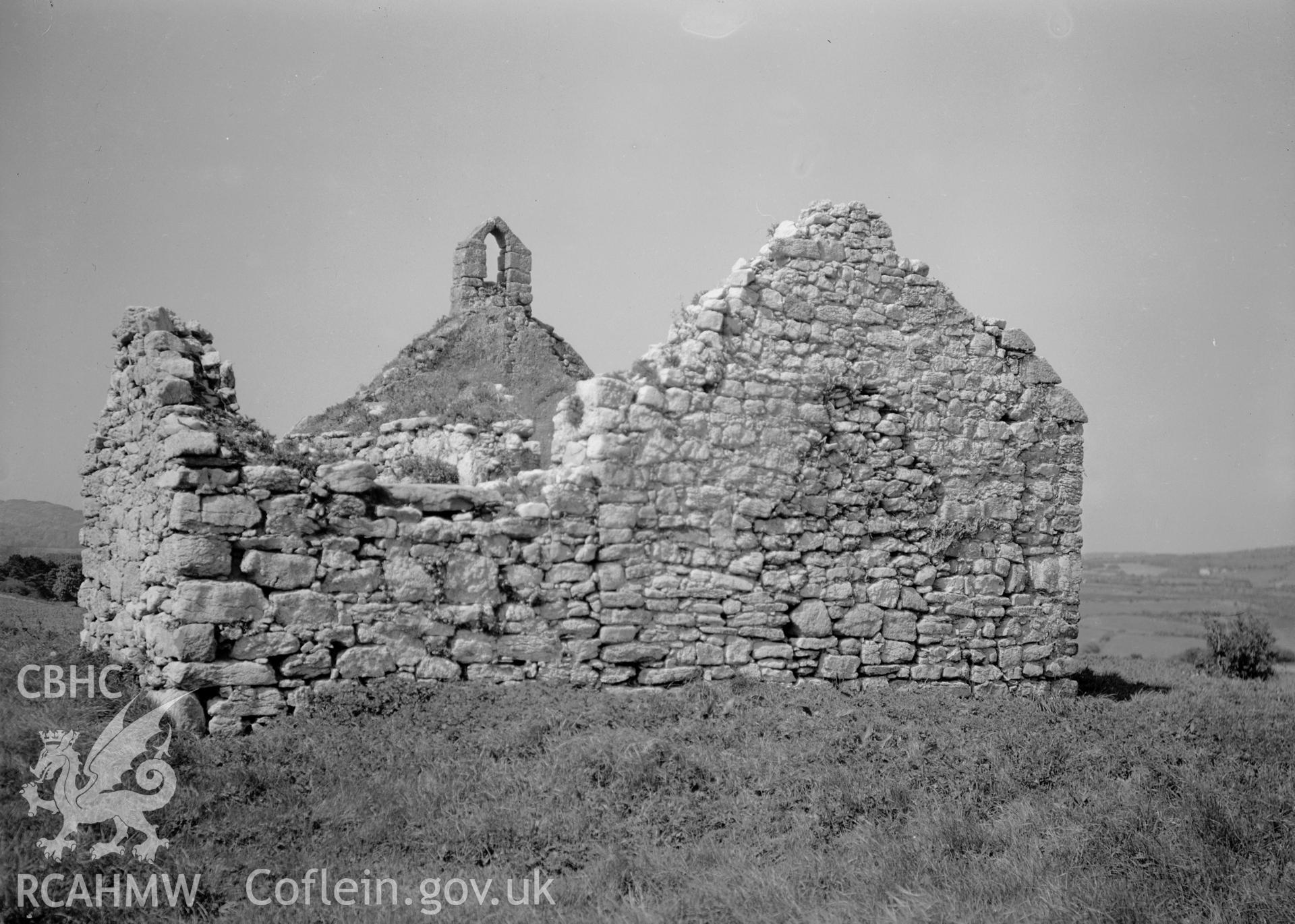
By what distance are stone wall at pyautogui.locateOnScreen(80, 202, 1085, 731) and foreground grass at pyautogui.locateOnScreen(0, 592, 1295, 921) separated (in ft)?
1.98

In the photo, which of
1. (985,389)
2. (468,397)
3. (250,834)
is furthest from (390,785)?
(468,397)

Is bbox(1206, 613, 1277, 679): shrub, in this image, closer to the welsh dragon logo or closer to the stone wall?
the stone wall

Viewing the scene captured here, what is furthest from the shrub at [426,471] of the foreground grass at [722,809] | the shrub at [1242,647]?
the shrub at [1242,647]

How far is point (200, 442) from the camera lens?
812 centimetres

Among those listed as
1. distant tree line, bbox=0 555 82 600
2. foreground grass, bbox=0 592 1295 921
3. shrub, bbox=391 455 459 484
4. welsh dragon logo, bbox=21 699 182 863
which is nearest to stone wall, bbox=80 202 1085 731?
foreground grass, bbox=0 592 1295 921

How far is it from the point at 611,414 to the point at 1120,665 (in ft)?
39.3

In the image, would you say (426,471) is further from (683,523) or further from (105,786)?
(105,786)

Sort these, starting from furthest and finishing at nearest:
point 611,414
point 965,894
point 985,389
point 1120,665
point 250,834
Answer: point 1120,665, point 985,389, point 611,414, point 250,834, point 965,894

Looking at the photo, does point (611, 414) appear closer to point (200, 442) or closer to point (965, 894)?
point (200, 442)

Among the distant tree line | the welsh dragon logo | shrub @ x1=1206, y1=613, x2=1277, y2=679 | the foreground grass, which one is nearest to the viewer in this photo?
the foreground grass

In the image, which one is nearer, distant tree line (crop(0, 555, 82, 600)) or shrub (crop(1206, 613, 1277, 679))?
distant tree line (crop(0, 555, 82, 600))

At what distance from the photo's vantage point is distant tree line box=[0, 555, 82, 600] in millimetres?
15891

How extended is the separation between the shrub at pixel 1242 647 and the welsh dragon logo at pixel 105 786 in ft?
60.0

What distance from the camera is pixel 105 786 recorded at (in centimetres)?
660
